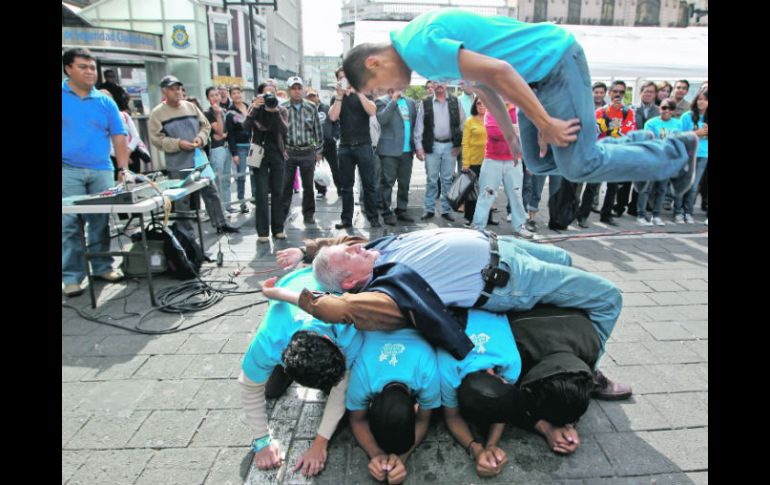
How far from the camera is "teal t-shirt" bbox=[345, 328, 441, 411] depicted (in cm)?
239

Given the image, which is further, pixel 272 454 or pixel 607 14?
pixel 607 14

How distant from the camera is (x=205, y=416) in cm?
275

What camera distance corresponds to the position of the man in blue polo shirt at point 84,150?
442 cm

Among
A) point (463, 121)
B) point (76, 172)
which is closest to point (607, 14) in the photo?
point (463, 121)

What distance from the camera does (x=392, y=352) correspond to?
2416 mm

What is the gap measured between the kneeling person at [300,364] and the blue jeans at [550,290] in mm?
829

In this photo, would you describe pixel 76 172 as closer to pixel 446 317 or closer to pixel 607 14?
pixel 446 317

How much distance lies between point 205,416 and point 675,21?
222 feet

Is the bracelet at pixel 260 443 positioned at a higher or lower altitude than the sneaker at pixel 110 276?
lower

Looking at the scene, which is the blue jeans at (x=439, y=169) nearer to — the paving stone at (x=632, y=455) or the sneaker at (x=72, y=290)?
the sneaker at (x=72, y=290)

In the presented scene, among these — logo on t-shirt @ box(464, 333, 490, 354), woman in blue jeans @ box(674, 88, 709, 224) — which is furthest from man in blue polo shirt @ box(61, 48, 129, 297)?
woman in blue jeans @ box(674, 88, 709, 224)

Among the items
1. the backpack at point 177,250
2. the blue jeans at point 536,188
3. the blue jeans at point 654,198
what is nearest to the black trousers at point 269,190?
the backpack at point 177,250

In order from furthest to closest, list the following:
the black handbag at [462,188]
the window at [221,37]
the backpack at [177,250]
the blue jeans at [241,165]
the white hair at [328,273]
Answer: the window at [221,37], the blue jeans at [241,165], the black handbag at [462,188], the backpack at [177,250], the white hair at [328,273]
